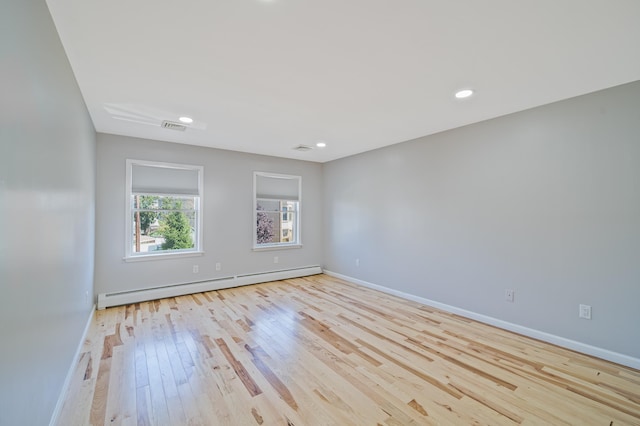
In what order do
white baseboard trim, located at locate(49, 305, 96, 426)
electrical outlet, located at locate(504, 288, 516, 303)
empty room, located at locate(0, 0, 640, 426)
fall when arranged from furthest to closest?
electrical outlet, located at locate(504, 288, 516, 303), white baseboard trim, located at locate(49, 305, 96, 426), empty room, located at locate(0, 0, 640, 426)

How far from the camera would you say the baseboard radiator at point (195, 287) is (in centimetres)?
378

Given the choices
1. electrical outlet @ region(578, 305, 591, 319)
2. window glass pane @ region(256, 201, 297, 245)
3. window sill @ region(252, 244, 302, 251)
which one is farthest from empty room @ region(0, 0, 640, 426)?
window glass pane @ region(256, 201, 297, 245)

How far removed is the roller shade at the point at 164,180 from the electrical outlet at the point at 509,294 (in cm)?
460

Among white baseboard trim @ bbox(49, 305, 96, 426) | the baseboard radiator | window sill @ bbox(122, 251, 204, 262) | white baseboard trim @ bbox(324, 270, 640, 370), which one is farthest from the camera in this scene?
window sill @ bbox(122, 251, 204, 262)

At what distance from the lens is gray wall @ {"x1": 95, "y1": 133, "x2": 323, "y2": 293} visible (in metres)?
3.82

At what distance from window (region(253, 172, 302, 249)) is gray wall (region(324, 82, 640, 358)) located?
80.0 inches

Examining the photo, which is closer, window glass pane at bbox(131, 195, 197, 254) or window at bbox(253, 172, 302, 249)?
window glass pane at bbox(131, 195, 197, 254)

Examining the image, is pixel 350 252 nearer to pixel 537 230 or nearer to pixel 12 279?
pixel 537 230

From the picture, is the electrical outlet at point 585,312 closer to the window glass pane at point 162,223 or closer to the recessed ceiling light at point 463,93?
the recessed ceiling light at point 463,93

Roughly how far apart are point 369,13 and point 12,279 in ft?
7.08

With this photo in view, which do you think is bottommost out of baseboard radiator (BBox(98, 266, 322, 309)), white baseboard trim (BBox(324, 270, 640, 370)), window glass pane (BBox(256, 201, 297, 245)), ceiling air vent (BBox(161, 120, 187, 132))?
white baseboard trim (BBox(324, 270, 640, 370))

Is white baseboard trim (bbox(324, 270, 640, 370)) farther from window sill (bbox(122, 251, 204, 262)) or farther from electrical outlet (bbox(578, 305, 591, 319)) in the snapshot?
window sill (bbox(122, 251, 204, 262))

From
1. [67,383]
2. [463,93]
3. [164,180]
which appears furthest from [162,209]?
[463,93]

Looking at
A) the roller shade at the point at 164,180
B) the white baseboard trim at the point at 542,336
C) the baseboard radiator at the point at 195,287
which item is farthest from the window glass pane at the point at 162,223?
the white baseboard trim at the point at 542,336
